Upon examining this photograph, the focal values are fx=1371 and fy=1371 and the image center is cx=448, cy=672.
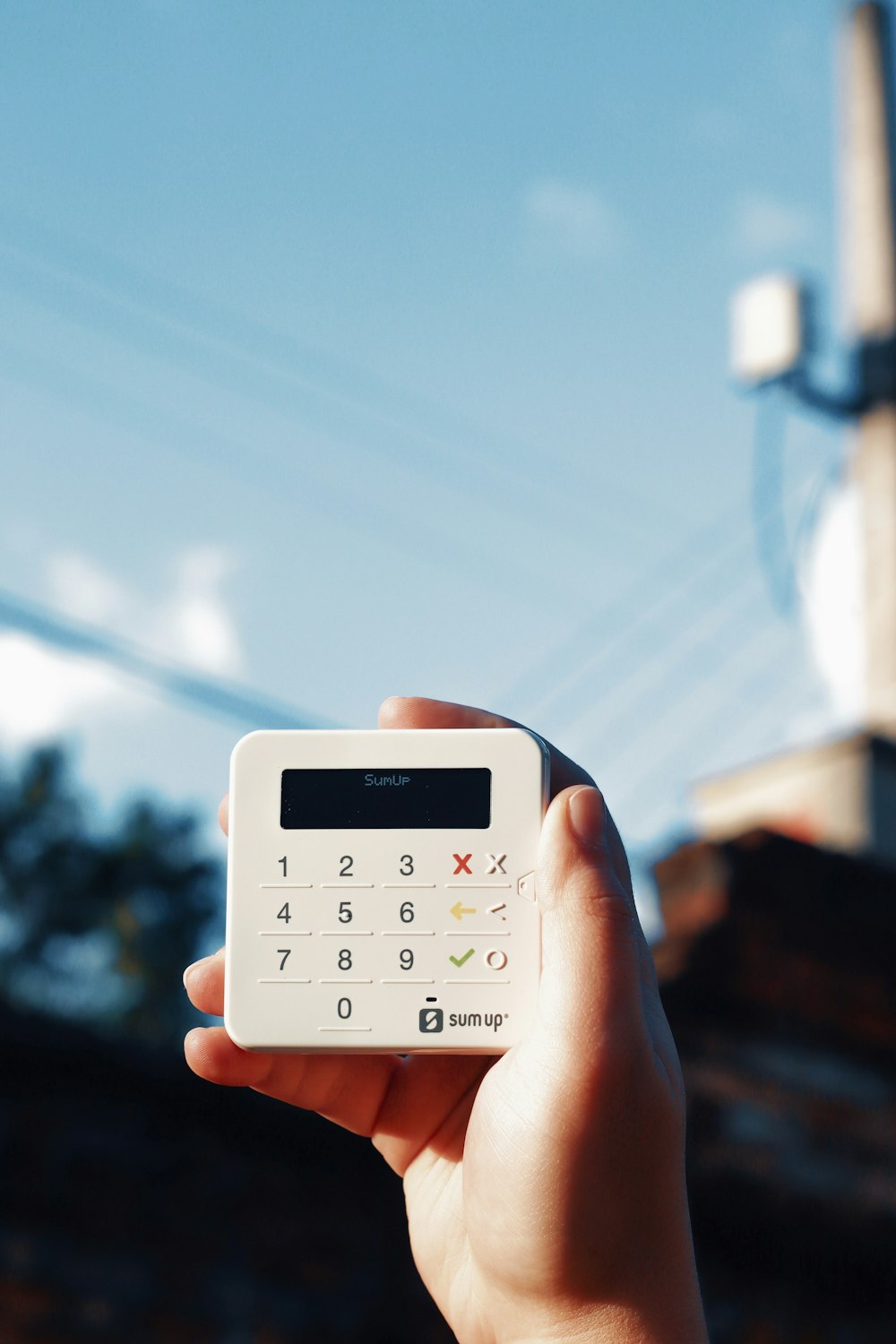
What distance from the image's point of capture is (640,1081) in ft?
4.09

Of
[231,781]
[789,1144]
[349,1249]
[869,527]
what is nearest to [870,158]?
[869,527]

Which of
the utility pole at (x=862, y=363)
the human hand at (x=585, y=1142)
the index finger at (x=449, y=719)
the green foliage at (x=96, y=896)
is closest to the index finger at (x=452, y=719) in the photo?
the index finger at (x=449, y=719)

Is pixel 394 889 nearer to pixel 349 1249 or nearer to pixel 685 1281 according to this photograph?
pixel 685 1281

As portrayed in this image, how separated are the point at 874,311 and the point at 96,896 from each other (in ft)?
105

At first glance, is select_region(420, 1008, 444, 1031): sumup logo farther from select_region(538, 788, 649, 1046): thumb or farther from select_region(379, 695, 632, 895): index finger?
select_region(379, 695, 632, 895): index finger

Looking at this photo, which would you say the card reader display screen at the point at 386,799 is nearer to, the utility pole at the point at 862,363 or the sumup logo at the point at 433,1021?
the sumup logo at the point at 433,1021

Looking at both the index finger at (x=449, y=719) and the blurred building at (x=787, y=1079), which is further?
the blurred building at (x=787, y=1079)

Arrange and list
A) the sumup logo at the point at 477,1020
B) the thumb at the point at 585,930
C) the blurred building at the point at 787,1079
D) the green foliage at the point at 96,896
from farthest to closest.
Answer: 1. the green foliage at the point at 96,896
2. the blurred building at the point at 787,1079
3. the sumup logo at the point at 477,1020
4. the thumb at the point at 585,930

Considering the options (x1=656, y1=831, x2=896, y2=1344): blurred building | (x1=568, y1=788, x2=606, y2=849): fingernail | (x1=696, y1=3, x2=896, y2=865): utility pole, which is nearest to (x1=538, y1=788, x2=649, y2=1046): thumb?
(x1=568, y1=788, x2=606, y2=849): fingernail

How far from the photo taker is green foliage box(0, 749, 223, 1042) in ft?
118

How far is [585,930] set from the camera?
1.25 m

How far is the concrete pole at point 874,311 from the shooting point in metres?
9.37

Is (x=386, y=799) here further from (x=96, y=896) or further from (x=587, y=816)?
(x=96, y=896)

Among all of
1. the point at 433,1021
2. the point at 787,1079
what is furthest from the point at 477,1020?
the point at 787,1079
